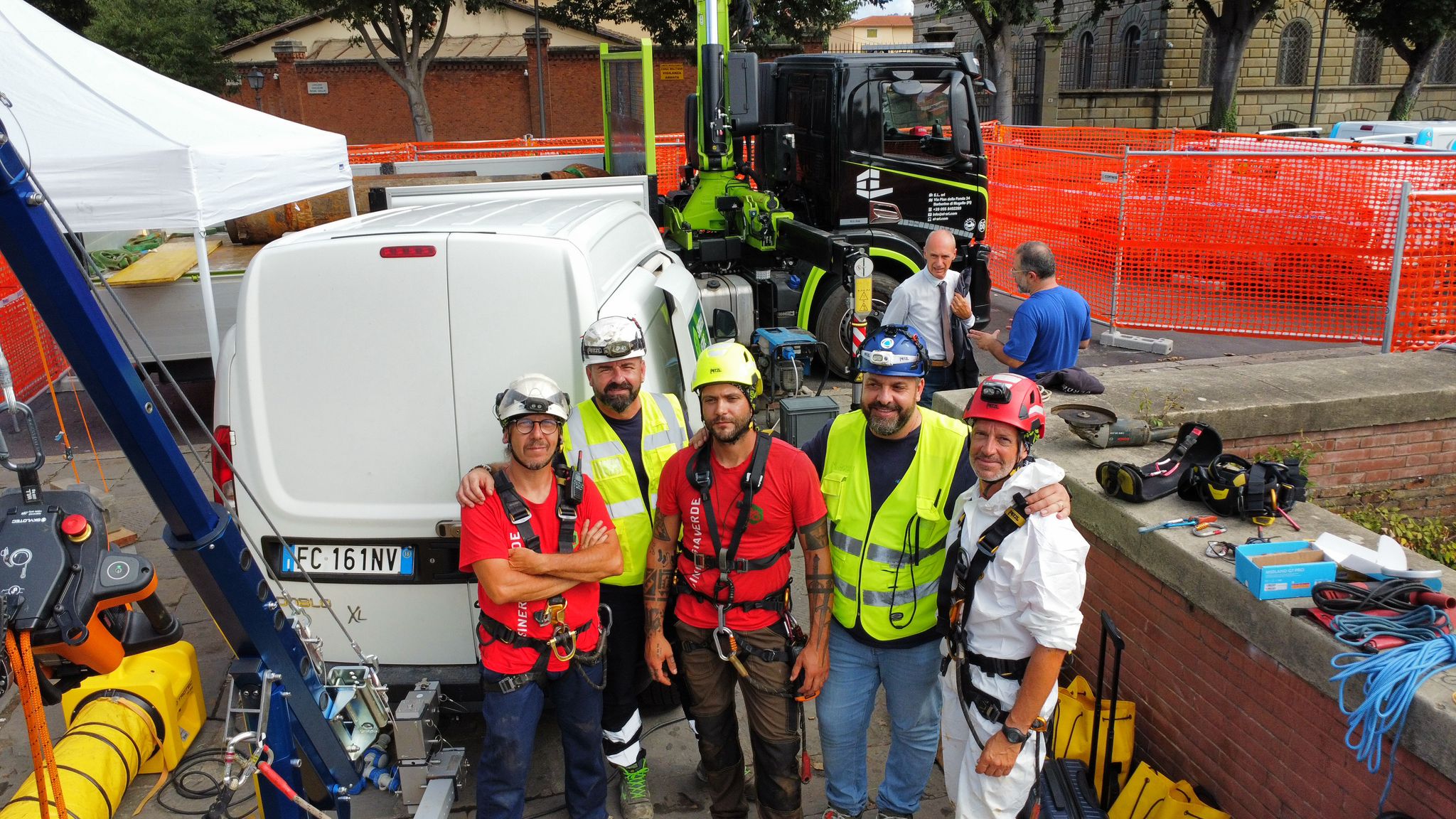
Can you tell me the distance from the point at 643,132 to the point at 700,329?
4.79 meters

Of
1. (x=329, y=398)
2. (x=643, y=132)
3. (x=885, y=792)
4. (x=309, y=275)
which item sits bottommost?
(x=885, y=792)

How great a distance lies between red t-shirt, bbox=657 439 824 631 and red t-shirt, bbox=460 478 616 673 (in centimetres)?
32

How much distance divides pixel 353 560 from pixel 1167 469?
133 inches

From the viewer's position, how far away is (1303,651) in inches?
122

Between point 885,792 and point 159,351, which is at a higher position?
point 159,351

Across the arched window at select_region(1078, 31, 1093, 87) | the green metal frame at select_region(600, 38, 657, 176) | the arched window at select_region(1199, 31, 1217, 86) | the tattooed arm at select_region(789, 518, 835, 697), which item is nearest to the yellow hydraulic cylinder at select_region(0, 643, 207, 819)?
the tattooed arm at select_region(789, 518, 835, 697)

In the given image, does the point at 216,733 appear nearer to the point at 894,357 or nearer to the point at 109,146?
the point at 109,146

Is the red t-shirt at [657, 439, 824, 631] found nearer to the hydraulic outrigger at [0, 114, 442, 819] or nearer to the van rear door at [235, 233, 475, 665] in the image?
the van rear door at [235, 233, 475, 665]

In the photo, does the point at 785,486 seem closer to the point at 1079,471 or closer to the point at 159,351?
the point at 1079,471

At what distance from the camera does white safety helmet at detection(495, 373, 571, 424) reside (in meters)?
3.46

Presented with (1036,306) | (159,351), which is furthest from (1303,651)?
(159,351)

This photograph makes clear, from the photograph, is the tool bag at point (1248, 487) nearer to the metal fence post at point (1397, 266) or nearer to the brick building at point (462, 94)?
the metal fence post at point (1397, 266)

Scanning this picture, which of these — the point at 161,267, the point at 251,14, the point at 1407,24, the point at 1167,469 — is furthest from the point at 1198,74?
the point at 1167,469

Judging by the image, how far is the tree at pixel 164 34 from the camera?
29078 millimetres
